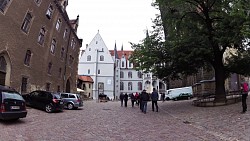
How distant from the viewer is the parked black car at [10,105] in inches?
448

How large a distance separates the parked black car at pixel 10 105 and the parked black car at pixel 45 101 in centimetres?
564

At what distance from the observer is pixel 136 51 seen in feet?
70.6

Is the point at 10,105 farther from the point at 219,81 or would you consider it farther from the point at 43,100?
the point at 219,81

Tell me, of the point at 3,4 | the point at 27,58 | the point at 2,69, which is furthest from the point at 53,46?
the point at 3,4

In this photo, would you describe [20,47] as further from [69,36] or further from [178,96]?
[178,96]

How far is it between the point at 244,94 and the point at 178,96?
32.5 metres

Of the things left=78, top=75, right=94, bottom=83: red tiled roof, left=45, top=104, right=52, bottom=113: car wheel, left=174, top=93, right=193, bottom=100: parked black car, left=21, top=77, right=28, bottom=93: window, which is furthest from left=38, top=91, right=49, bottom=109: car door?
left=78, top=75, right=94, bottom=83: red tiled roof

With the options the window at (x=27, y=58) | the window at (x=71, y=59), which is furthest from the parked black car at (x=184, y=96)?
the window at (x=27, y=58)

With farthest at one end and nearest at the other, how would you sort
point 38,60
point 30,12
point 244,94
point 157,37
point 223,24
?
point 38,60 < point 30,12 < point 157,37 < point 223,24 < point 244,94

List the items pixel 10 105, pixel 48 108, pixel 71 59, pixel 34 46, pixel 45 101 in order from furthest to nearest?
pixel 71 59
pixel 34 46
pixel 45 101
pixel 48 108
pixel 10 105

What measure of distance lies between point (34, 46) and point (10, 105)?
1436cm

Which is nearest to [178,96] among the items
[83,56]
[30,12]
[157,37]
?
[157,37]

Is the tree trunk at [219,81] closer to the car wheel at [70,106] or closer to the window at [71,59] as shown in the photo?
the car wheel at [70,106]

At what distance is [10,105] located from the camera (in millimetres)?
11789
